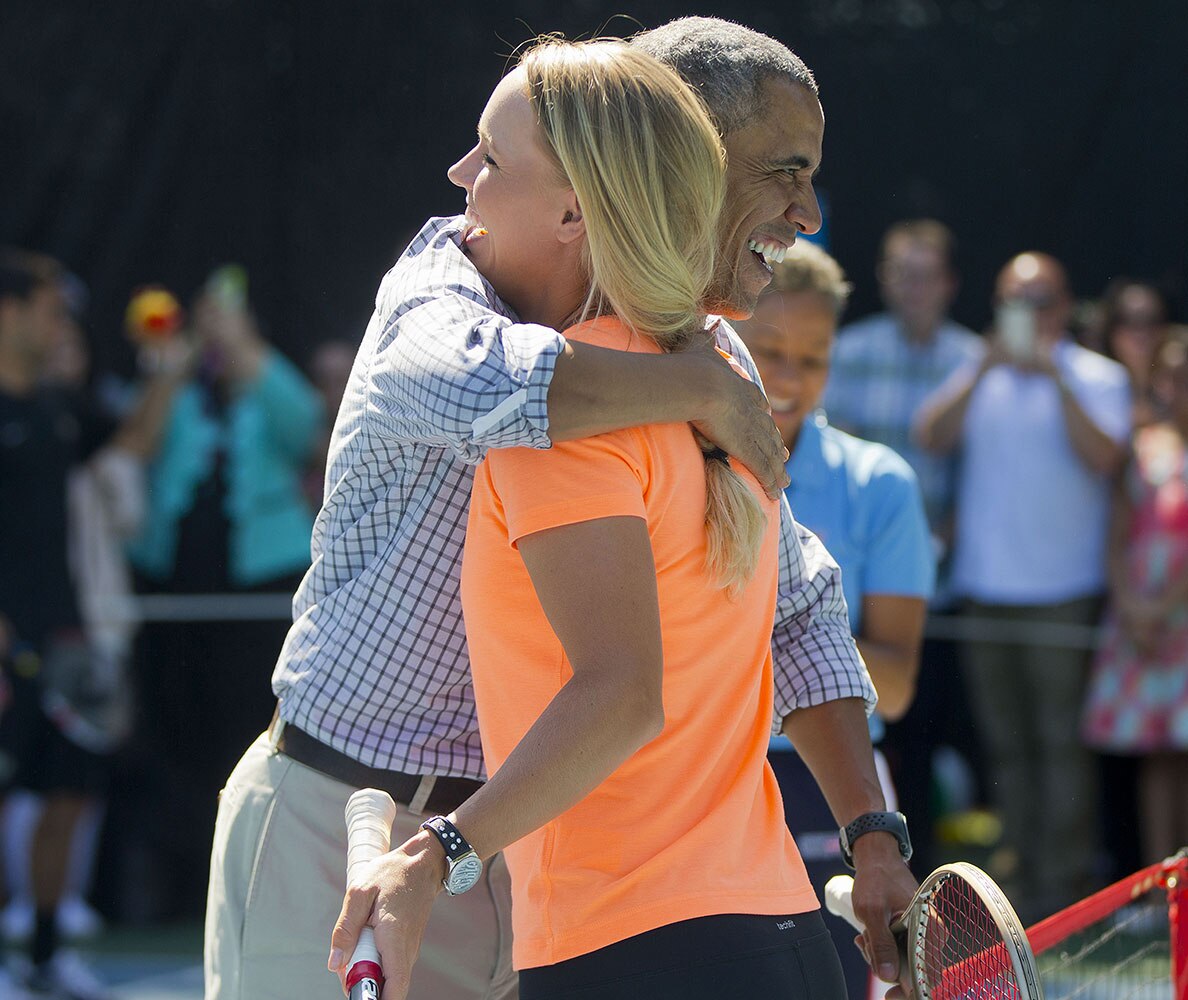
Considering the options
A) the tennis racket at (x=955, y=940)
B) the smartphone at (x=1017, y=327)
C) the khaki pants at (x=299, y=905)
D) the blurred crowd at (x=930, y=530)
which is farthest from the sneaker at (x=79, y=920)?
the tennis racket at (x=955, y=940)

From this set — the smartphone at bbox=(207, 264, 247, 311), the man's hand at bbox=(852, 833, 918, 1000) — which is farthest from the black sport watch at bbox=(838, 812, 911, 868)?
the smartphone at bbox=(207, 264, 247, 311)

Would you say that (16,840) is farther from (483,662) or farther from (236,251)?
(483,662)

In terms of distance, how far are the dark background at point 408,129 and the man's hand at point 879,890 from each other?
11.4 ft

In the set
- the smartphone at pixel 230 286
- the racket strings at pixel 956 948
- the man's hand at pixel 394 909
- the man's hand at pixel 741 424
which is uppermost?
the man's hand at pixel 741 424

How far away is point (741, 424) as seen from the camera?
164cm

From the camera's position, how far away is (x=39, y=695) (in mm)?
5215

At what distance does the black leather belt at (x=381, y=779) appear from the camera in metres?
1.85

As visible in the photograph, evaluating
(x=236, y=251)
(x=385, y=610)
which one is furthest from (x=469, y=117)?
(x=385, y=610)

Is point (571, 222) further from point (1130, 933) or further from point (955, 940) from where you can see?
point (1130, 933)

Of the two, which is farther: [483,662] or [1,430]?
[1,430]

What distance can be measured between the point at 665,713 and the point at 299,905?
0.58 m

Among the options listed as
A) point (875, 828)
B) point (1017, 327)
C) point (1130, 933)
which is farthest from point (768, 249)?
point (1017, 327)

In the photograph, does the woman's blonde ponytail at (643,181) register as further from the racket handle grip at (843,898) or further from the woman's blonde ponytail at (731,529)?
the racket handle grip at (843,898)

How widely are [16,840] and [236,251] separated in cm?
202
